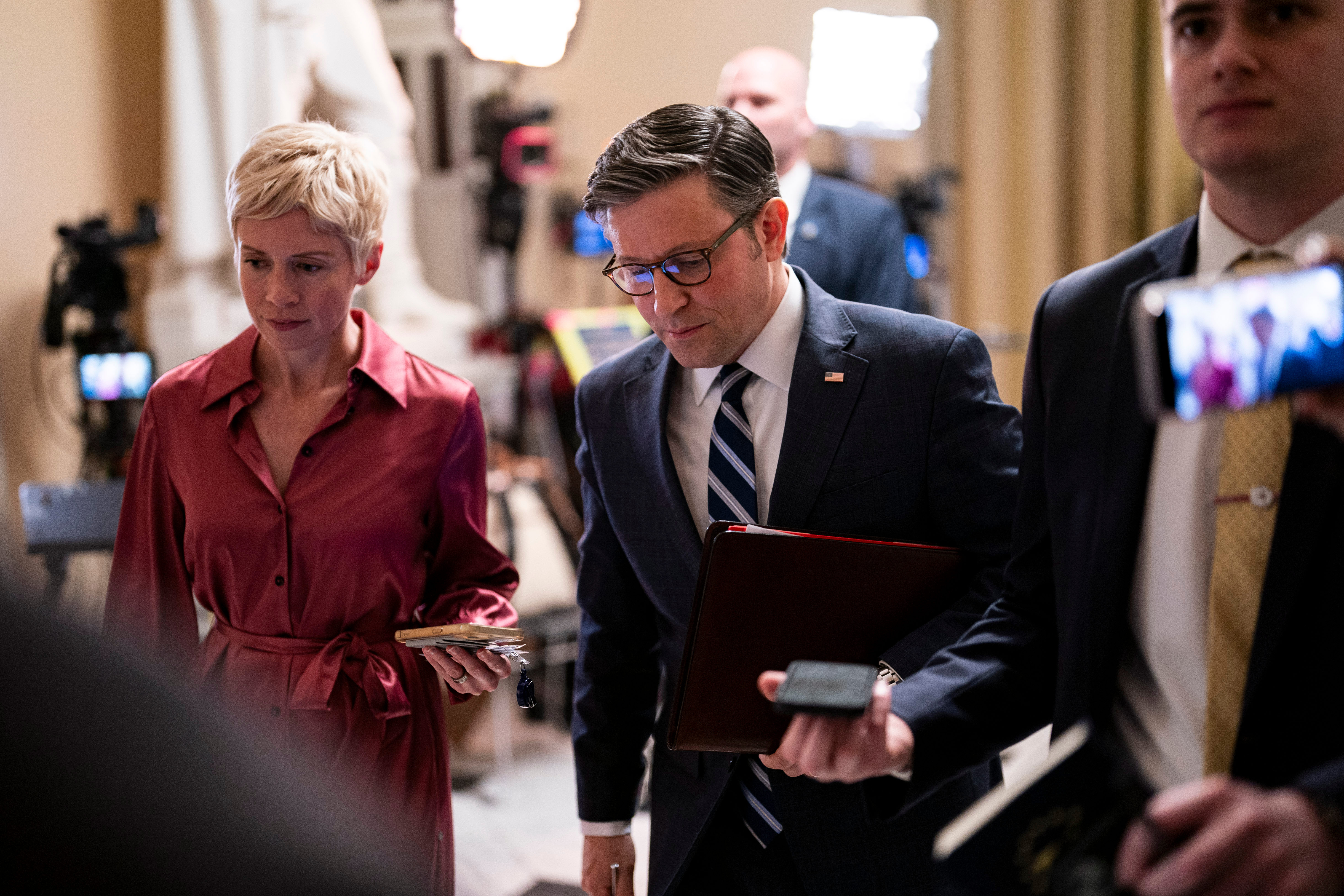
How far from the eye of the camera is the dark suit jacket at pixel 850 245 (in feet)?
10.1

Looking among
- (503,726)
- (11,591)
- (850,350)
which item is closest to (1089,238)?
(503,726)

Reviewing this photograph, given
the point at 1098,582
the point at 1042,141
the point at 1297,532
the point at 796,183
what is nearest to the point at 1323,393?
the point at 1297,532

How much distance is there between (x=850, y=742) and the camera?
3.46 feet

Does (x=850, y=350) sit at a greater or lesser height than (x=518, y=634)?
greater

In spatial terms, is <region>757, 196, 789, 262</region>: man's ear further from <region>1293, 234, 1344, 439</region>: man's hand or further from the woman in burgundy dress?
<region>1293, 234, 1344, 439</region>: man's hand

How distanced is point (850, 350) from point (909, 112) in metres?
5.96

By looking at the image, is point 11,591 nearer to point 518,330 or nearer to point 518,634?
point 518,634

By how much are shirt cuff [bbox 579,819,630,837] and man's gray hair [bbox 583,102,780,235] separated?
33.9 inches

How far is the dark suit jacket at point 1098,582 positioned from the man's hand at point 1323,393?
154 millimetres

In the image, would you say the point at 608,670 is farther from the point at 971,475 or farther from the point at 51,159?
the point at 51,159

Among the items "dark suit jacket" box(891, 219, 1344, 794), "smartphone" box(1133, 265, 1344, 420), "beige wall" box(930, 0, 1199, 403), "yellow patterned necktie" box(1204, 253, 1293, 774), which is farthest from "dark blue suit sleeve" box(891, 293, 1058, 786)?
"beige wall" box(930, 0, 1199, 403)

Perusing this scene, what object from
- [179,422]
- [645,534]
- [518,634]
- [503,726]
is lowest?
[503,726]

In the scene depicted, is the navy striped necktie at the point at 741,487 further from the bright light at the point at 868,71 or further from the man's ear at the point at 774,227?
the bright light at the point at 868,71

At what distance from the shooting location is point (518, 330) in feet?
18.0
